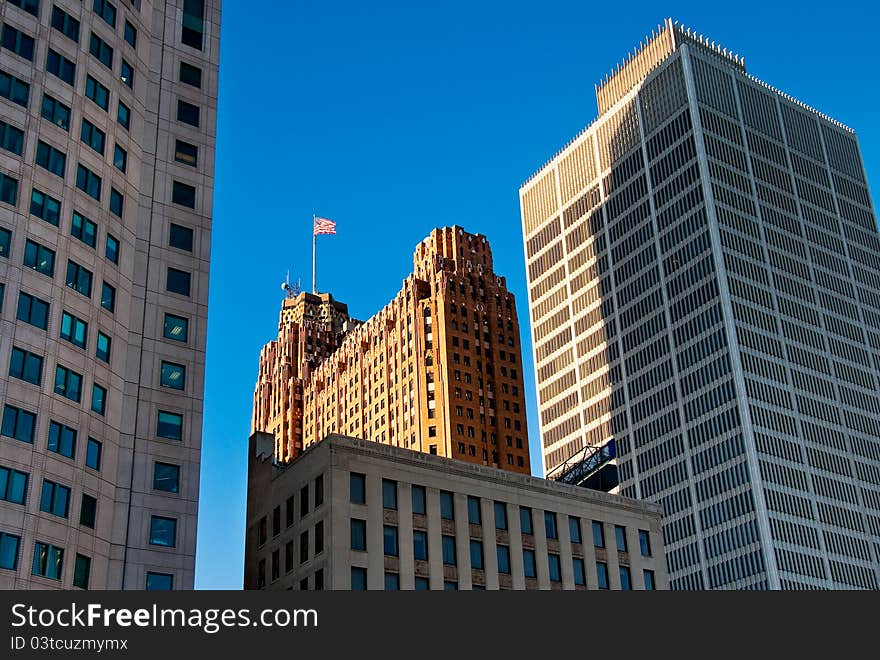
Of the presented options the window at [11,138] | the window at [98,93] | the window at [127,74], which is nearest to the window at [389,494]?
the window at [98,93]

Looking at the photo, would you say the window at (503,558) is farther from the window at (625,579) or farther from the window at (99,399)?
the window at (99,399)

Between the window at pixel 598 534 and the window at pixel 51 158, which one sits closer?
the window at pixel 51 158

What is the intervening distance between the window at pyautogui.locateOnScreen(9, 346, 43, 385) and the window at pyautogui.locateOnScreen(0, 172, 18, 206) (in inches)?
408

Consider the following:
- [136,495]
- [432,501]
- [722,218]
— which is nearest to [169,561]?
[136,495]

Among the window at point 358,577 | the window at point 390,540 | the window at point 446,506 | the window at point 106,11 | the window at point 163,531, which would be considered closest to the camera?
the window at point 163,531

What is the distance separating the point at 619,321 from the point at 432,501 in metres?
103

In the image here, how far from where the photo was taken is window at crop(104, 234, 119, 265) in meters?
84.2

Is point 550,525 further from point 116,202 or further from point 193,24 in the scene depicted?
point 193,24

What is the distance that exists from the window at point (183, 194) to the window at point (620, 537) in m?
48.6

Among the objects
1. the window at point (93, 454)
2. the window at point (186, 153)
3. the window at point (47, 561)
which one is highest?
the window at point (186, 153)

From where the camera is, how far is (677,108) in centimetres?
19575

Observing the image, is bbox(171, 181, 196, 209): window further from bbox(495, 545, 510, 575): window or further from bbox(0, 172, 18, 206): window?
bbox(495, 545, 510, 575): window

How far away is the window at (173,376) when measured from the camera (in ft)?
278

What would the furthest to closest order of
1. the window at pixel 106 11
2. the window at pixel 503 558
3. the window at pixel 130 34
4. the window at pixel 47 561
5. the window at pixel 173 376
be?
the window at pixel 503 558, the window at pixel 130 34, the window at pixel 106 11, the window at pixel 173 376, the window at pixel 47 561
